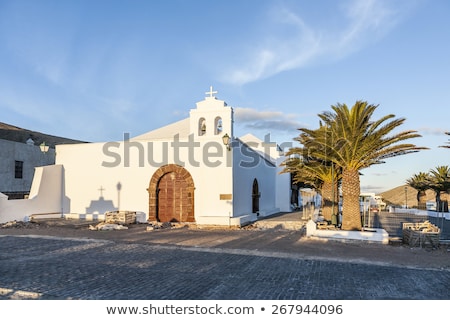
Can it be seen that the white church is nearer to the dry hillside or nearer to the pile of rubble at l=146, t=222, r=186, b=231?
the pile of rubble at l=146, t=222, r=186, b=231

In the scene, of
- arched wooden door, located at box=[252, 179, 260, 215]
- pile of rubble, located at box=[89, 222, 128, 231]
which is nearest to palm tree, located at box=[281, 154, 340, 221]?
arched wooden door, located at box=[252, 179, 260, 215]

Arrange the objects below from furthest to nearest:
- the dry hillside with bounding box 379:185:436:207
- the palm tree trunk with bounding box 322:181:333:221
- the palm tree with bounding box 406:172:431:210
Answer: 1. the dry hillside with bounding box 379:185:436:207
2. the palm tree with bounding box 406:172:431:210
3. the palm tree trunk with bounding box 322:181:333:221

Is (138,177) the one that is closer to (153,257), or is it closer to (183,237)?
(183,237)

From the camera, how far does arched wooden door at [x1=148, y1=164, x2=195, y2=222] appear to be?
15711mm

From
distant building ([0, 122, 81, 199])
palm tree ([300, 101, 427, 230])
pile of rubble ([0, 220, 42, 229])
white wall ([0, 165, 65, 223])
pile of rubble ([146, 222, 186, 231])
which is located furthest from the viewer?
distant building ([0, 122, 81, 199])

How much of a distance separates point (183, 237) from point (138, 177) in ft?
19.0

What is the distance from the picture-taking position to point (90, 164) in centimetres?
1761

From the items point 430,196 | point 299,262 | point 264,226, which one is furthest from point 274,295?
point 430,196

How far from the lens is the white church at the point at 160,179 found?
15.4 metres

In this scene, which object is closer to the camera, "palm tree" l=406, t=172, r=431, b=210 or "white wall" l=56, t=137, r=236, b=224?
"white wall" l=56, t=137, r=236, b=224

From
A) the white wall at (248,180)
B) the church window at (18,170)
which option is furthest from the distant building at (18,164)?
the white wall at (248,180)

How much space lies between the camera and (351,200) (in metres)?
12.4

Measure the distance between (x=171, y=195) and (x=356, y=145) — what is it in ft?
28.2

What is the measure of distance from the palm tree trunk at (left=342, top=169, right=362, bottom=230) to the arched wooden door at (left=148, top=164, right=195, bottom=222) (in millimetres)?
6767
